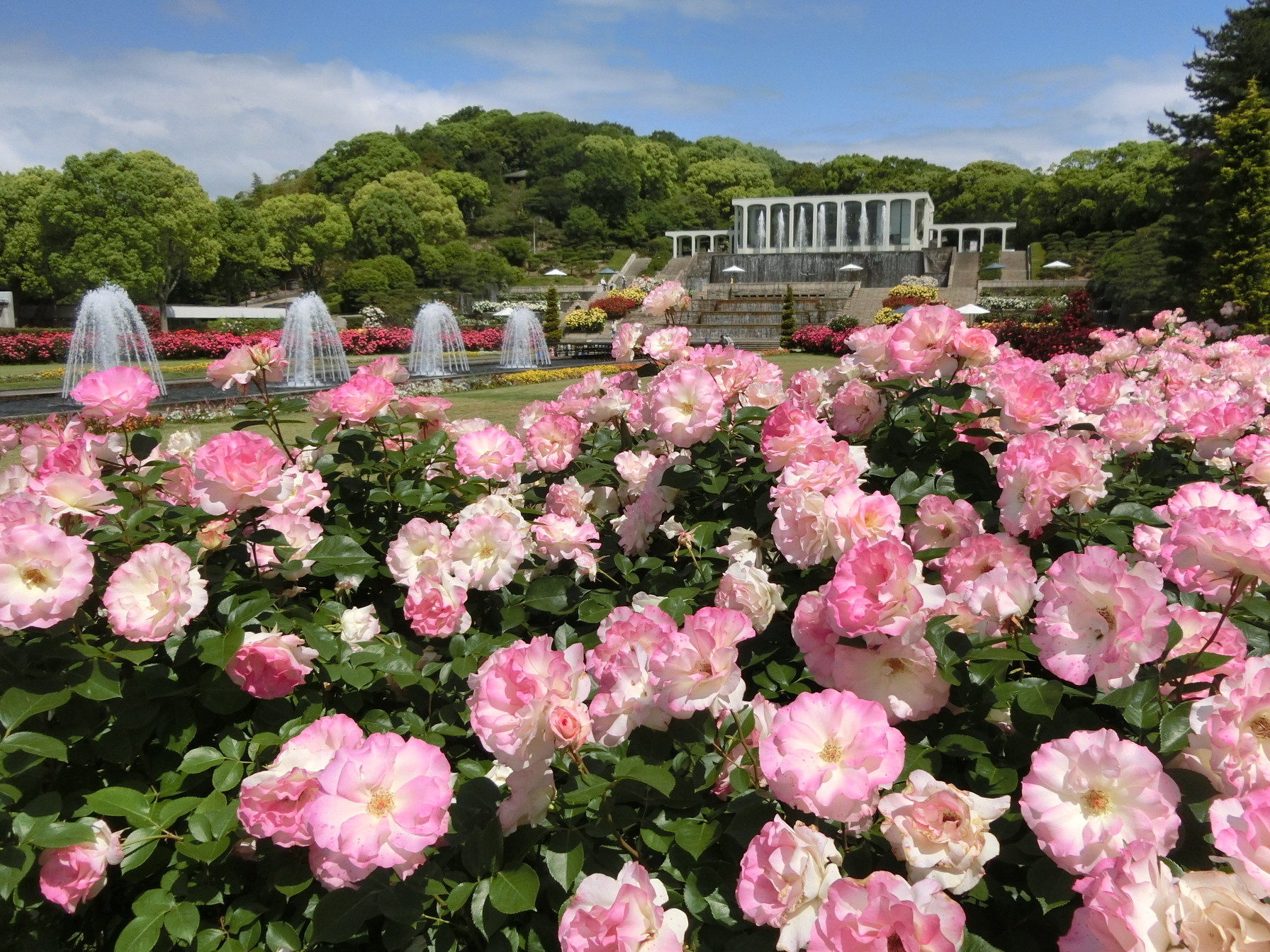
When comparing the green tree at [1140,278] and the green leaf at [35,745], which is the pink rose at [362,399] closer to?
the green leaf at [35,745]

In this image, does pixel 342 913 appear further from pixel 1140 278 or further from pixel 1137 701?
pixel 1140 278

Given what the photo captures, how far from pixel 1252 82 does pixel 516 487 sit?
17.8 meters

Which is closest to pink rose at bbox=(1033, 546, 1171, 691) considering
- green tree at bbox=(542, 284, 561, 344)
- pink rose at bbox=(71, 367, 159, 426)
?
pink rose at bbox=(71, 367, 159, 426)

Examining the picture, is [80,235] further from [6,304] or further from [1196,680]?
[1196,680]

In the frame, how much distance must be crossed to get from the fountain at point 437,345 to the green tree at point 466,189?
143 ft

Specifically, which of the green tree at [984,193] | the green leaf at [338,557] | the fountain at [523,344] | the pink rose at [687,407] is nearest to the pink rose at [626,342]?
the pink rose at [687,407]

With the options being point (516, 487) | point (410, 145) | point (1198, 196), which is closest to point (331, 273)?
point (410, 145)

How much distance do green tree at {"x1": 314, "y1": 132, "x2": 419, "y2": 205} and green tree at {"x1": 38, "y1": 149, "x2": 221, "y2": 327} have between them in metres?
31.2

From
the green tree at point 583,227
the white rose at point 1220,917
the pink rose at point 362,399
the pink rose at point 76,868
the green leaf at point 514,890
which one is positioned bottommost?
the pink rose at point 76,868

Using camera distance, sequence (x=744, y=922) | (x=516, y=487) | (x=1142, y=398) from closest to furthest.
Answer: (x=744, y=922), (x=516, y=487), (x=1142, y=398)

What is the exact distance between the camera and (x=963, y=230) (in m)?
50.9

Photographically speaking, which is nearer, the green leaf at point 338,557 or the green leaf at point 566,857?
the green leaf at point 566,857

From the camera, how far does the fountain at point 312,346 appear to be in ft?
55.0

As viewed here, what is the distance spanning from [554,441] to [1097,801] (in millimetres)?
1492
